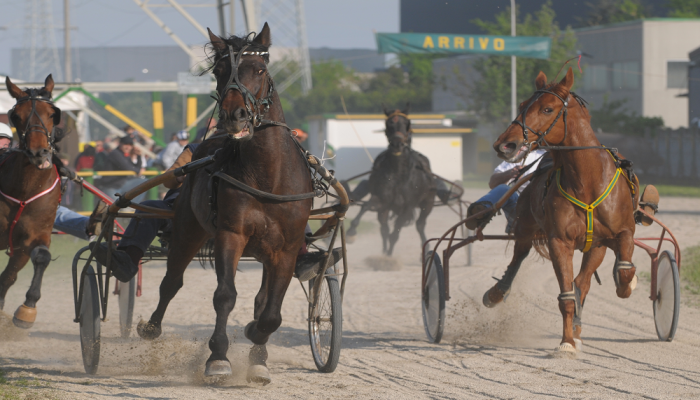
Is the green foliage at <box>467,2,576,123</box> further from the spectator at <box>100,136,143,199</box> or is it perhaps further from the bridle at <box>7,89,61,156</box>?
the bridle at <box>7,89,61,156</box>

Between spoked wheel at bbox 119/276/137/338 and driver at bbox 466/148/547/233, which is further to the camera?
driver at bbox 466/148/547/233

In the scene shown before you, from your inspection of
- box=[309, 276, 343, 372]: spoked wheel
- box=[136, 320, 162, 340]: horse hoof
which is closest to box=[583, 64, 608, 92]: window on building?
box=[309, 276, 343, 372]: spoked wheel

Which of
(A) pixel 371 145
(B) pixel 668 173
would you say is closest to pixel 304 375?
(B) pixel 668 173

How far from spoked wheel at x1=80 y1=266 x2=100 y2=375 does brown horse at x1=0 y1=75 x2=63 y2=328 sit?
0.99 m

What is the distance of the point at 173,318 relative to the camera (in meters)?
7.32

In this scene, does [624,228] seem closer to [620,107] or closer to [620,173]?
[620,173]

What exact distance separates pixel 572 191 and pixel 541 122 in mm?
541

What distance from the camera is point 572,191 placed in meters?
5.59

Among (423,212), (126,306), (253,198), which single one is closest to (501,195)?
(253,198)

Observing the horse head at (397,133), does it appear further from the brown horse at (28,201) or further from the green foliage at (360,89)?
the green foliage at (360,89)

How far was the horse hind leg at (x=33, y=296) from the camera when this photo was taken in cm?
593

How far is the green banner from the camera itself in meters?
18.6

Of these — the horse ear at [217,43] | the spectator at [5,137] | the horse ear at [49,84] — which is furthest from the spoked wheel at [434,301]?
the spectator at [5,137]

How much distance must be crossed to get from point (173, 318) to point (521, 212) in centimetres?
322
